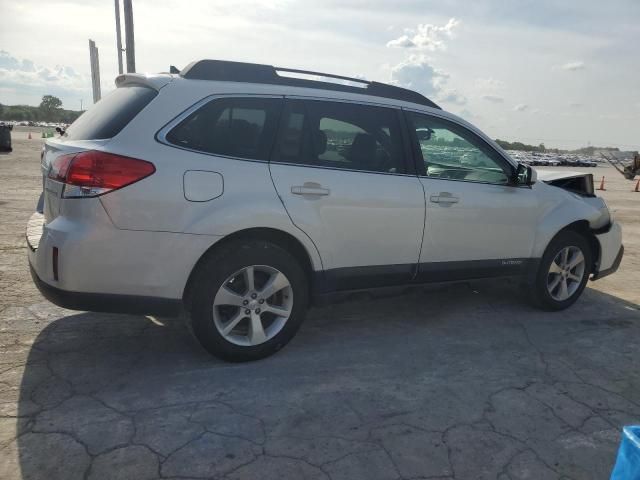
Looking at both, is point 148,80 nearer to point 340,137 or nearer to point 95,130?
point 95,130

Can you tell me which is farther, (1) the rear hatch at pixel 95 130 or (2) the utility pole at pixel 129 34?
(2) the utility pole at pixel 129 34

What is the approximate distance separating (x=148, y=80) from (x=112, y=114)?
1.03ft

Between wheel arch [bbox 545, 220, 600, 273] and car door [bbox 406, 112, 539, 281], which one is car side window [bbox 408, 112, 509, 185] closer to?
car door [bbox 406, 112, 539, 281]

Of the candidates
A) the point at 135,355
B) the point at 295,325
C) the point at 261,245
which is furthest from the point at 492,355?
the point at 135,355

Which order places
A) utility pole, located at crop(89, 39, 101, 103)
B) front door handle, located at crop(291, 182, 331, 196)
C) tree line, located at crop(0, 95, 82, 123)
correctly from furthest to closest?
tree line, located at crop(0, 95, 82, 123) → utility pole, located at crop(89, 39, 101, 103) → front door handle, located at crop(291, 182, 331, 196)

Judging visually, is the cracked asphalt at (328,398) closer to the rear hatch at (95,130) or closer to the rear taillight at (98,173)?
the rear hatch at (95,130)

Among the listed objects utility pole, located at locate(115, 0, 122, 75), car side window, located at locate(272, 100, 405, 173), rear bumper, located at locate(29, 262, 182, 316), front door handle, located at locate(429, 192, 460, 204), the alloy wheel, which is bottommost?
the alloy wheel

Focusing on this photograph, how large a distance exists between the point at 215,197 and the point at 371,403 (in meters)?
1.52

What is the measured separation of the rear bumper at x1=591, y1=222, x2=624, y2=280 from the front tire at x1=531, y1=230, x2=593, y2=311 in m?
0.13

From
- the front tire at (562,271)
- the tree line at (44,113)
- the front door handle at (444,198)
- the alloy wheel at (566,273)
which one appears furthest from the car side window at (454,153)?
the tree line at (44,113)

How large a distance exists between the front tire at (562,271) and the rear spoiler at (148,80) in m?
3.47

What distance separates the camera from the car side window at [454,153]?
4.15 meters

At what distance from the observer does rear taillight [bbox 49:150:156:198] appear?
3010mm

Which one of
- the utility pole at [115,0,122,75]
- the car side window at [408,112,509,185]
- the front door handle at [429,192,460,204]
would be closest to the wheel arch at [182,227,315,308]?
the front door handle at [429,192,460,204]
